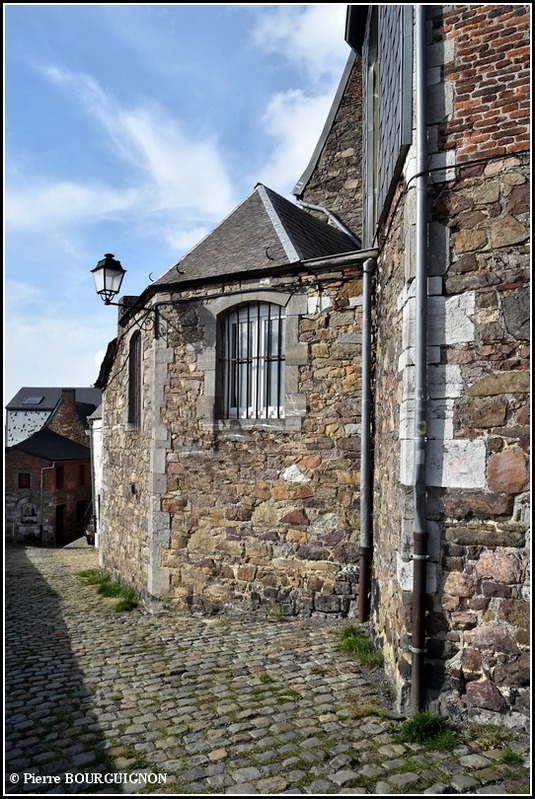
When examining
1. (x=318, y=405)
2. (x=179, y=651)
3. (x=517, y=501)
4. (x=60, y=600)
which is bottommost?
(x=60, y=600)

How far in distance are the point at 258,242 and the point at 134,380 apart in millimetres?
3877

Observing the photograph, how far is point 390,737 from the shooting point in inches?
150

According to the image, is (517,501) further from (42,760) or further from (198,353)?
(198,353)

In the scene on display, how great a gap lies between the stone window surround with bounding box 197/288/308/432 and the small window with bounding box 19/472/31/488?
23263mm

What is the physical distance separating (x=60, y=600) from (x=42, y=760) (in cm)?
615

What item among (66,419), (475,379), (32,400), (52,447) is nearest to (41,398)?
(32,400)

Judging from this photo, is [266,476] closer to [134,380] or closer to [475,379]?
[475,379]

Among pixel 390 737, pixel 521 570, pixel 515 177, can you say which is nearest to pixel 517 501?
pixel 521 570

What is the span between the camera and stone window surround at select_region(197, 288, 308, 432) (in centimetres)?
672

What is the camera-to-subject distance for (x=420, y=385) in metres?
4.05

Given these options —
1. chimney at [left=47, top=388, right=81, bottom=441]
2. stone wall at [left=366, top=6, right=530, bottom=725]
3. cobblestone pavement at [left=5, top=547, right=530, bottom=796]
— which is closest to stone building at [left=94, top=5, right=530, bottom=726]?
stone wall at [left=366, top=6, right=530, bottom=725]

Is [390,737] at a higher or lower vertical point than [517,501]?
lower

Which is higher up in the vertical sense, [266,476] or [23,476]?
[266,476]

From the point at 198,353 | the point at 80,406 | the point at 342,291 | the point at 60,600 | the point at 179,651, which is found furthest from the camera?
the point at 80,406
